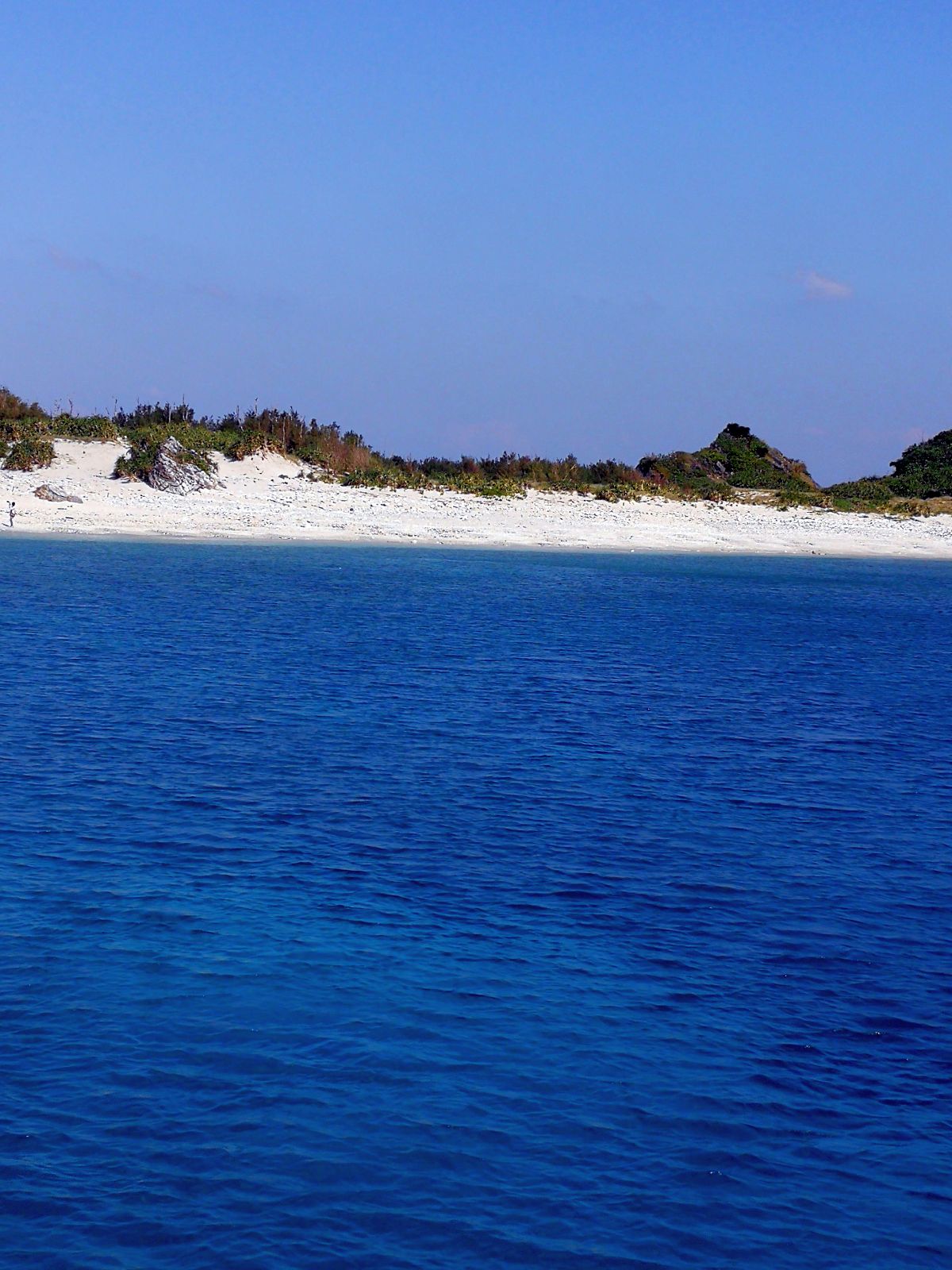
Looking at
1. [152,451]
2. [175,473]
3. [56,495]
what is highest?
[152,451]

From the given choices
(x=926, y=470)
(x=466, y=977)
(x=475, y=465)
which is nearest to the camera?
(x=466, y=977)

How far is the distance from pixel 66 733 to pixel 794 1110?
38.1 feet

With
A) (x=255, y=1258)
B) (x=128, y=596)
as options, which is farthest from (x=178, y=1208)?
(x=128, y=596)

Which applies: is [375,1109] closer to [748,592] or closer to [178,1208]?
[178,1208]

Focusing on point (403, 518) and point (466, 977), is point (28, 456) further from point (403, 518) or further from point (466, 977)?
point (466, 977)

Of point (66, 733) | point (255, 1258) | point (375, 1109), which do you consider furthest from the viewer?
point (66, 733)

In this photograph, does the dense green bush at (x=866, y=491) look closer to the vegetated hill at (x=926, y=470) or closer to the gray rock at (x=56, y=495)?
the vegetated hill at (x=926, y=470)

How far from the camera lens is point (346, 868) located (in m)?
12.5

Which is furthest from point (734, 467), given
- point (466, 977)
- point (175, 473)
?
point (466, 977)

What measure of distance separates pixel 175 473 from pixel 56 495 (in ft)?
16.6

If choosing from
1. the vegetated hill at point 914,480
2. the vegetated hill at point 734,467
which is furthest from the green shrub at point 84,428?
the vegetated hill at point 914,480

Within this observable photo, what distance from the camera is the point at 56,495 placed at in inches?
2152

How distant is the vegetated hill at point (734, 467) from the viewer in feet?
257

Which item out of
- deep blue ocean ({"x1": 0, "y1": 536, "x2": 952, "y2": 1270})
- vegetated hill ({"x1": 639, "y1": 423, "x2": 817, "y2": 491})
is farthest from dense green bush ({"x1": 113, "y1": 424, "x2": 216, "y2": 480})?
deep blue ocean ({"x1": 0, "y1": 536, "x2": 952, "y2": 1270})
